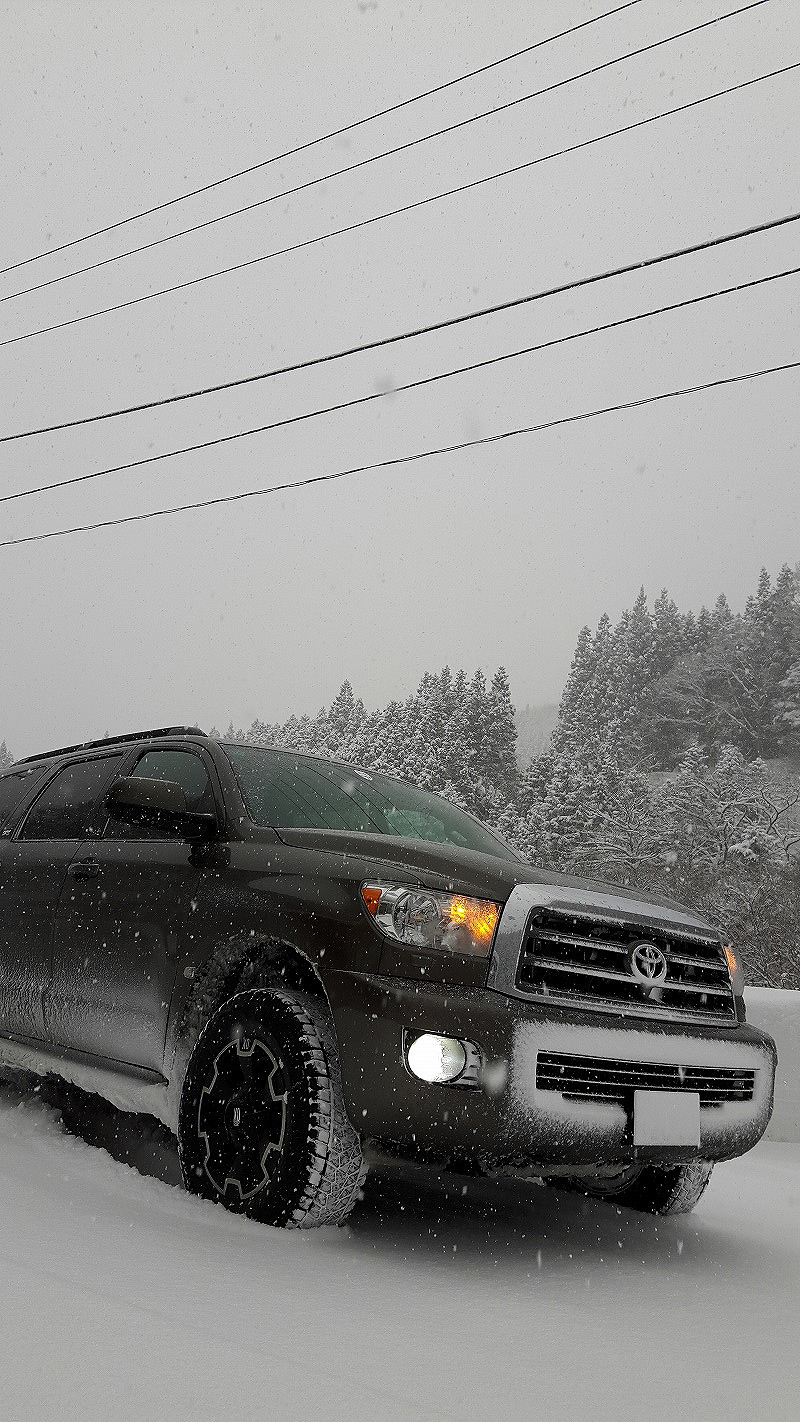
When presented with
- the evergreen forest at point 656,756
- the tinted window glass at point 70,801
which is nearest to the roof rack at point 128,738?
the tinted window glass at point 70,801

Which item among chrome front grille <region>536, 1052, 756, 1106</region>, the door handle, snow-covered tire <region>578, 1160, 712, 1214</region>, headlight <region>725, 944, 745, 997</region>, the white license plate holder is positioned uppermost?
the door handle

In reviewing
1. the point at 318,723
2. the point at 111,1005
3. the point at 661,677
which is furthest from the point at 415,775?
the point at 111,1005

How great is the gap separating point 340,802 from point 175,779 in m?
0.66

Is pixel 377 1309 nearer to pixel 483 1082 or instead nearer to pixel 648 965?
pixel 483 1082

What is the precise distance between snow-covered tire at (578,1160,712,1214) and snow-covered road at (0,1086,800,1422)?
0.08 metres

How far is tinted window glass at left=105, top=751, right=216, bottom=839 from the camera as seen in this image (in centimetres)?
398

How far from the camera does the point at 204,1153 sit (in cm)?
322

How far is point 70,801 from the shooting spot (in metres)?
4.78

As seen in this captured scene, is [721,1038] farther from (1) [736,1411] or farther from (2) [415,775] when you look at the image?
(2) [415,775]

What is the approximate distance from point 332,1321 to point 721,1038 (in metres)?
1.51

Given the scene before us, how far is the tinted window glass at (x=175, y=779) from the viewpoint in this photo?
157 inches

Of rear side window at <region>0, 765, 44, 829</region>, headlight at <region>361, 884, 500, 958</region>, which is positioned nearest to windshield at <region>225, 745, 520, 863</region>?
headlight at <region>361, 884, 500, 958</region>

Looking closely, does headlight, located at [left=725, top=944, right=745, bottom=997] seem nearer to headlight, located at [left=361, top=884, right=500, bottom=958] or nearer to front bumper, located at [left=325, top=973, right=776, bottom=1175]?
front bumper, located at [left=325, top=973, right=776, bottom=1175]

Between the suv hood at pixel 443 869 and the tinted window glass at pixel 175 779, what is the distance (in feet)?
1.65
